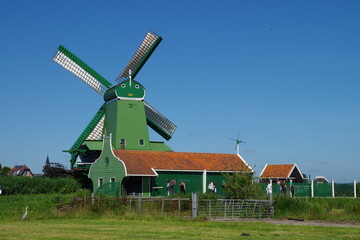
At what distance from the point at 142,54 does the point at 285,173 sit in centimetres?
1971

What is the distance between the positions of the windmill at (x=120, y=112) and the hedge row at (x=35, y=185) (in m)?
1.95

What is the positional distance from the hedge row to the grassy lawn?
31.8 meters

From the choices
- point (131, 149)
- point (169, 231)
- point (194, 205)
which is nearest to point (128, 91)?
point (131, 149)

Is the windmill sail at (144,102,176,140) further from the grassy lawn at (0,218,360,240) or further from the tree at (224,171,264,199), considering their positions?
the grassy lawn at (0,218,360,240)

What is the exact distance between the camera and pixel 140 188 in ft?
154

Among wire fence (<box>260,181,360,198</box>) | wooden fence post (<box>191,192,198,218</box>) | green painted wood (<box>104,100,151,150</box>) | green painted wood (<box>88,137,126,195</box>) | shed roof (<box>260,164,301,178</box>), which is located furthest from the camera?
shed roof (<box>260,164,301,178</box>)

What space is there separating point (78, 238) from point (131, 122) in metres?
37.9

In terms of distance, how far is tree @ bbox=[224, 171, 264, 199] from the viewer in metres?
30.8

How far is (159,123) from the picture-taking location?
60.0 m

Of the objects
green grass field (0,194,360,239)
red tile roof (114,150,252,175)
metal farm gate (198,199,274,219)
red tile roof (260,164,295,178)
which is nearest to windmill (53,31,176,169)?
red tile roof (114,150,252,175)

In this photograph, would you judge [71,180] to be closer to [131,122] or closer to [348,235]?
[131,122]

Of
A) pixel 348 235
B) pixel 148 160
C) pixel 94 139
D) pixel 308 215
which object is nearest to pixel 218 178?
pixel 148 160

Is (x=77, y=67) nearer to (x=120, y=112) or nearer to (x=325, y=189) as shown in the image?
(x=120, y=112)

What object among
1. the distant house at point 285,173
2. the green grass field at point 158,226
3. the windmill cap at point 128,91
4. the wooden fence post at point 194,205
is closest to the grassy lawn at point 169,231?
the green grass field at point 158,226
